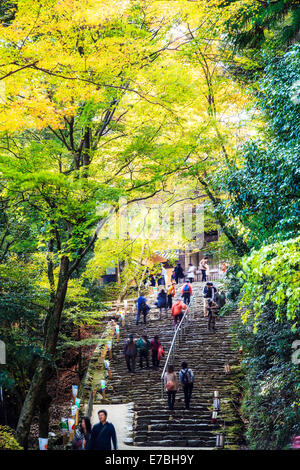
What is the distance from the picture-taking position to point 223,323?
18500 mm

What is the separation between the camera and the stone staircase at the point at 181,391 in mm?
10969

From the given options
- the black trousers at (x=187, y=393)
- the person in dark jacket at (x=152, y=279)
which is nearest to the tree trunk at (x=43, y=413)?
the black trousers at (x=187, y=393)

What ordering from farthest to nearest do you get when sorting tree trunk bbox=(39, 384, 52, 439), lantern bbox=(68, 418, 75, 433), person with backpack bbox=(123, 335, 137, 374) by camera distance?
person with backpack bbox=(123, 335, 137, 374) < tree trunk bbox=(39, 384, 52, 439) < lantern bbox=(68, 418, 75, 433)

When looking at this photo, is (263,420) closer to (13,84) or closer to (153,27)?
(13,84)

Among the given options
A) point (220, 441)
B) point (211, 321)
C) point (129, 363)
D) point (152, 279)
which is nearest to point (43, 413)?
point (129, 363)

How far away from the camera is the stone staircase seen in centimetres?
1097

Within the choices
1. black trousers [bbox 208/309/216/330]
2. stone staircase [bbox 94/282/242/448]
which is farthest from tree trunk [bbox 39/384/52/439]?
black trousers [bbox 208/309/216/330]

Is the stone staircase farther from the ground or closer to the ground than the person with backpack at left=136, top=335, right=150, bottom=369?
closer to the ground

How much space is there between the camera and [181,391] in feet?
44.5

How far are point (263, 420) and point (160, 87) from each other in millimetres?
9762

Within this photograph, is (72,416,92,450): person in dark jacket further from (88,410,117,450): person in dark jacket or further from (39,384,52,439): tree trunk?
(39,384,52,439): tree trunk

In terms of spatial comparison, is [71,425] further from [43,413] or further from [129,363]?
[129,363]

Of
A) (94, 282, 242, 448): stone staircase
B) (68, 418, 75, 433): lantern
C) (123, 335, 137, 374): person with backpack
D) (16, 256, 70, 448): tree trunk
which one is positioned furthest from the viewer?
(123, 335, 137, 374): person with backpack
